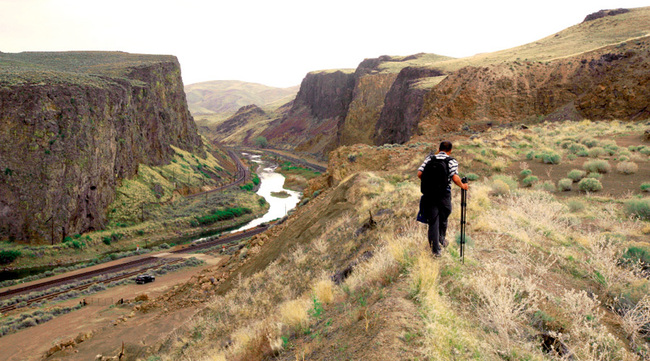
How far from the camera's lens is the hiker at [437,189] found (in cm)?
608

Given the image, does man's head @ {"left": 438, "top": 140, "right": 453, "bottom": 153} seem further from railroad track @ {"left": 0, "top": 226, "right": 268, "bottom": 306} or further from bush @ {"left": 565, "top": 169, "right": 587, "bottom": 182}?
railroad track @ {"left": 0, "top": 226, "right": 268, "bottom": 306}

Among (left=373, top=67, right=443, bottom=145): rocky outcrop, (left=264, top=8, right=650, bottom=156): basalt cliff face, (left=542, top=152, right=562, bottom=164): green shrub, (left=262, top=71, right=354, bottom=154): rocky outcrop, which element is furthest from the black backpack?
(left=262, top=71, right=354, bottom=154): rocky outcrop

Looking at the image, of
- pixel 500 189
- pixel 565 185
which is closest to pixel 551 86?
pixel 565 185

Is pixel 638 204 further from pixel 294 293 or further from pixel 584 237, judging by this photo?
pixel 294 293

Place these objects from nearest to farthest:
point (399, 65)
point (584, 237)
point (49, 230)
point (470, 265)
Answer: point (470, 265) < point (584, 237) < point (49, 230) < point (399, 65)

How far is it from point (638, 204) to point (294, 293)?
9692 mm

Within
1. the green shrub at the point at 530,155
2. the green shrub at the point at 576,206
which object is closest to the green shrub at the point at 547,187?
the green shrub at the point at 576,206

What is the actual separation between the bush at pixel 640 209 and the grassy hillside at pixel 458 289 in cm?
3

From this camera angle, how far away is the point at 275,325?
635 cm

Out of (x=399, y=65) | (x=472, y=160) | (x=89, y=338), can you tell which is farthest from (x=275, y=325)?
(x=399, y=65)

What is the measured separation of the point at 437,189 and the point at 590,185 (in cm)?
1024

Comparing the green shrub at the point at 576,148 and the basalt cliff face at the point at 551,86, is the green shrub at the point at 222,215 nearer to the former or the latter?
the basalt cliff face at the point at 551,86

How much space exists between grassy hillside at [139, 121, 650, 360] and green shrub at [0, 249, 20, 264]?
41.5 m

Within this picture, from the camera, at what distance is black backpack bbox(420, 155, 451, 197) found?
20.1ft
